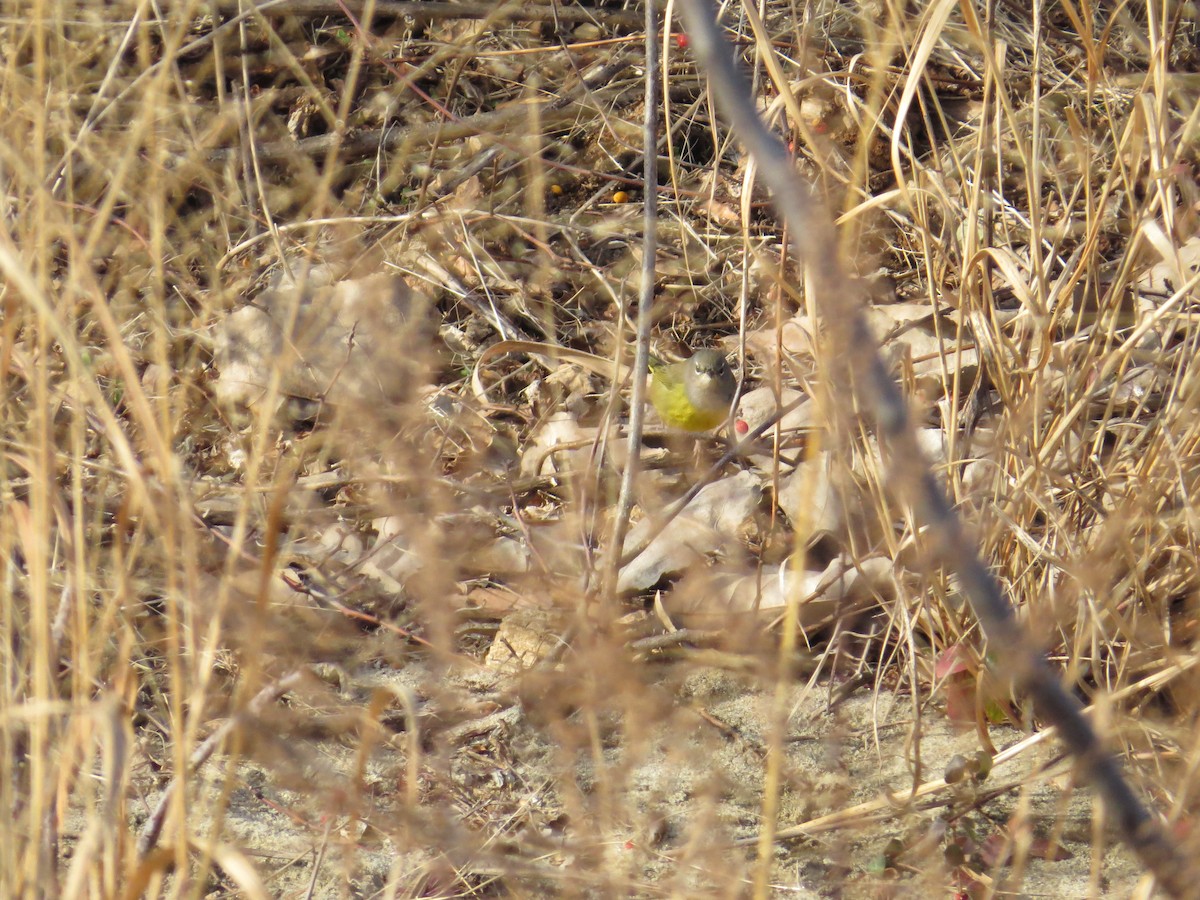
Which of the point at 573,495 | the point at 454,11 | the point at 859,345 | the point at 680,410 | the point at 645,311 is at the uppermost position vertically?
the point at 859,345

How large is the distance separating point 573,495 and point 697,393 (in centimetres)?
101

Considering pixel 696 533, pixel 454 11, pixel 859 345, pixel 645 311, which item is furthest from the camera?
pixel 454 11

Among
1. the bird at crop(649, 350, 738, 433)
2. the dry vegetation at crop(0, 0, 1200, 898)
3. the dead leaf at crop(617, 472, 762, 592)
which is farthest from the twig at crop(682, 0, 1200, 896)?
the bird at crop(649, 350, 738, 433)

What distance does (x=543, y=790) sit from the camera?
203 centimetres

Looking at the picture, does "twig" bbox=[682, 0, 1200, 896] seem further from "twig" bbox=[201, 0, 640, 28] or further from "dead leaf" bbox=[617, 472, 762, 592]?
"twig" bbox=[201, 0, 640, 28]

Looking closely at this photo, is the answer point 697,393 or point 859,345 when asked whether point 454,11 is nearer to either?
point 697,393

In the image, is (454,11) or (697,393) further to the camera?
(454,11)

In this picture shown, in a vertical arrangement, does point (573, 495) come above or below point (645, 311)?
below

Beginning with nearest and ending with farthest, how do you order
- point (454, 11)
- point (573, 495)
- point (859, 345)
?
point (859, 345)
point (573, 495)
point (454, 11)

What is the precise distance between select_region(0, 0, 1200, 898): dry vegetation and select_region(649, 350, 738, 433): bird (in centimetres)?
8

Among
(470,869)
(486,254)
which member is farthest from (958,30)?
(470,869)

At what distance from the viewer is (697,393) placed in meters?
3.10

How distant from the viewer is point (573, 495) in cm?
217

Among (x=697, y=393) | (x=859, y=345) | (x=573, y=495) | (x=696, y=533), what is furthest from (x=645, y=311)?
(x=859, y=345)
